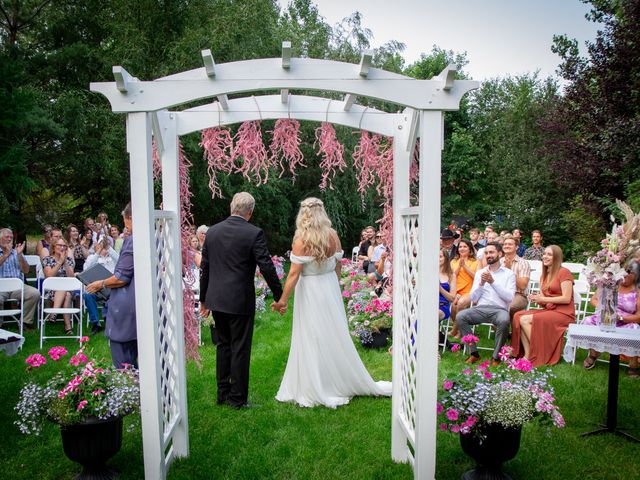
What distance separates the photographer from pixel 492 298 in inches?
265

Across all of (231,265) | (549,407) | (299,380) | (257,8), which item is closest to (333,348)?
(299,380)

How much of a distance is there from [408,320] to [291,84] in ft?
6.30

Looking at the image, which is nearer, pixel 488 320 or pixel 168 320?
pixel 168 320

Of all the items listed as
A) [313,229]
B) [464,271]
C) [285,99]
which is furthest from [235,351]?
[464,271]

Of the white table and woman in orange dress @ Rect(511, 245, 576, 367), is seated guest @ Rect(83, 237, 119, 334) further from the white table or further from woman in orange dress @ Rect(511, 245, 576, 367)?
the white table

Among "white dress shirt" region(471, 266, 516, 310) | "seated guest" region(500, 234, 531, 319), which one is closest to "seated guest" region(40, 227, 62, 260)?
"white dress shirt" region(471, 266, 516, 310)

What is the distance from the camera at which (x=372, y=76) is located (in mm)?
3193

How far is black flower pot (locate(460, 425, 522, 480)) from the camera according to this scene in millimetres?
3402

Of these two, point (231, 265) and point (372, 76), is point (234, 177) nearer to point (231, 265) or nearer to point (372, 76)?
point (231, 265)

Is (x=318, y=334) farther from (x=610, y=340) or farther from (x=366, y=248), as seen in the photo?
(x=366, y=248)

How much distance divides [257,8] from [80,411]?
1388 cm

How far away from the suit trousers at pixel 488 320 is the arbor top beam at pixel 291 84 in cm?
405

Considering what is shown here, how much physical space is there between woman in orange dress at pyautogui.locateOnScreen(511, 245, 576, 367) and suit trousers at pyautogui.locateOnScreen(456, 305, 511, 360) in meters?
0.26

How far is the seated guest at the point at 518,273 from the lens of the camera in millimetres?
6898
